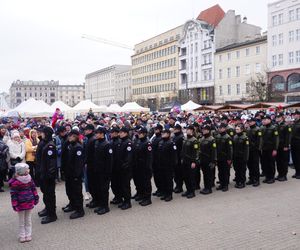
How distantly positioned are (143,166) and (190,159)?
4.32 ft

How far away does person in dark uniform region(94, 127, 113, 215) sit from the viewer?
24.7ft

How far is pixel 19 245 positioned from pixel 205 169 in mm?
5143

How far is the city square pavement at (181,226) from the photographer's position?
A: 5.74m

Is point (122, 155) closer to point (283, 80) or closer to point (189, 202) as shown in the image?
point (189, 202)

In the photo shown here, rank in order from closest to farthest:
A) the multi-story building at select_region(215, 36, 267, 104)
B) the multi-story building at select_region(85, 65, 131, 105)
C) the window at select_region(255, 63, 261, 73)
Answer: the multi-story building at select_region(215, 36, 267, 104) < the window at select_region(255, 63, 261, 73) < the multi-story building at select_region(85, 65, 131, 105)

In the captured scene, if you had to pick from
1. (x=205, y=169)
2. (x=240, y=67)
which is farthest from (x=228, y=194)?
(x=240, y=67)

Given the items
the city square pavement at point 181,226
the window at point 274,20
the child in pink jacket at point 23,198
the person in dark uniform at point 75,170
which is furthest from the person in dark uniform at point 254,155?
the window at point 274,20

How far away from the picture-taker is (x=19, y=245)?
19.1ft

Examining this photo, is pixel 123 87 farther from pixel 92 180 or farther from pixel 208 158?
pixel 92 180

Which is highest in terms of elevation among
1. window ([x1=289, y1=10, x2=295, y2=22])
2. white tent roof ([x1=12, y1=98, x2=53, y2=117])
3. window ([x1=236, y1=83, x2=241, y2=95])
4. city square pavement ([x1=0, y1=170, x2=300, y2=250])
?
window ([x1=289, y1=10, x2=295, y2=22])

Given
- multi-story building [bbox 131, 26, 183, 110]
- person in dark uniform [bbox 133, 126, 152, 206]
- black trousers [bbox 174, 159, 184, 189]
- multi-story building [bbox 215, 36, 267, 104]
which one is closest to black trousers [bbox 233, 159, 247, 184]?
black trousers [bbox 174, 159, 184, 189]

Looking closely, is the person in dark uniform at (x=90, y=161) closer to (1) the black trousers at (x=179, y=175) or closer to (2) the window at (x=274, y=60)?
(1) the black trousers at (x=179, y=175)

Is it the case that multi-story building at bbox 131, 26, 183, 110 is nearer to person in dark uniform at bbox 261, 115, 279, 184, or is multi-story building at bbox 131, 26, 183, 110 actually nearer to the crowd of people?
person in dark uniform at bbox 261, 115, 279, 184

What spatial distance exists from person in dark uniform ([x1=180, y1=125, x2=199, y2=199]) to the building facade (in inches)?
2158
